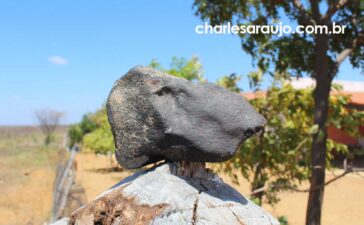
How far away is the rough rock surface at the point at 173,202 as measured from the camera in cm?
244

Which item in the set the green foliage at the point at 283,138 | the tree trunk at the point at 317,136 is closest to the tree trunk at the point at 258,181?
the green foliage at the point at 283,138

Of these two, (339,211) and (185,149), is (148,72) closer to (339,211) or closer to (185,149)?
(185,149)

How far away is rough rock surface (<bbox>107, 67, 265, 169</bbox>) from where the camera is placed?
8.42 feet

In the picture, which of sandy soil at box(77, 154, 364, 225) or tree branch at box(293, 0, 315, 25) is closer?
tree branch at box(293, 0, 315, 25)

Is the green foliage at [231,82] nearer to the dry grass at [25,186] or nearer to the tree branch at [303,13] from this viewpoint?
the tree branch at [303,13]

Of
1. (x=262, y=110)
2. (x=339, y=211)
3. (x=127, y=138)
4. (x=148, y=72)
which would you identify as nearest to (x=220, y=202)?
(x=127, y=138)

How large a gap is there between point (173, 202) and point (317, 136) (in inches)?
152

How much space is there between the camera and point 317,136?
19.2 ft

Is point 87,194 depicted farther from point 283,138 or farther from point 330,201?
point 283,138

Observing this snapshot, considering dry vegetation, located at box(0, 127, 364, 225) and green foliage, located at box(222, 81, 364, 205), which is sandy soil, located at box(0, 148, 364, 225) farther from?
green foliage, located at box(222, 81, 364, 205)

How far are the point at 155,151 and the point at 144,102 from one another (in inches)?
11.8

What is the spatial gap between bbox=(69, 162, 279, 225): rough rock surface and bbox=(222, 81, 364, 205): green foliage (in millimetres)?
4144

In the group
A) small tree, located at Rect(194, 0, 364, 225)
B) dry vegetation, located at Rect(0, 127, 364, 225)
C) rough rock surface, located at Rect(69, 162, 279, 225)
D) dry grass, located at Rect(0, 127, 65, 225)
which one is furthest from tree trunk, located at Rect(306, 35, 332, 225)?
dry grass, located at Rect(0, 127, 65, 225)

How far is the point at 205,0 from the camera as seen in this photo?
6.37 meters
